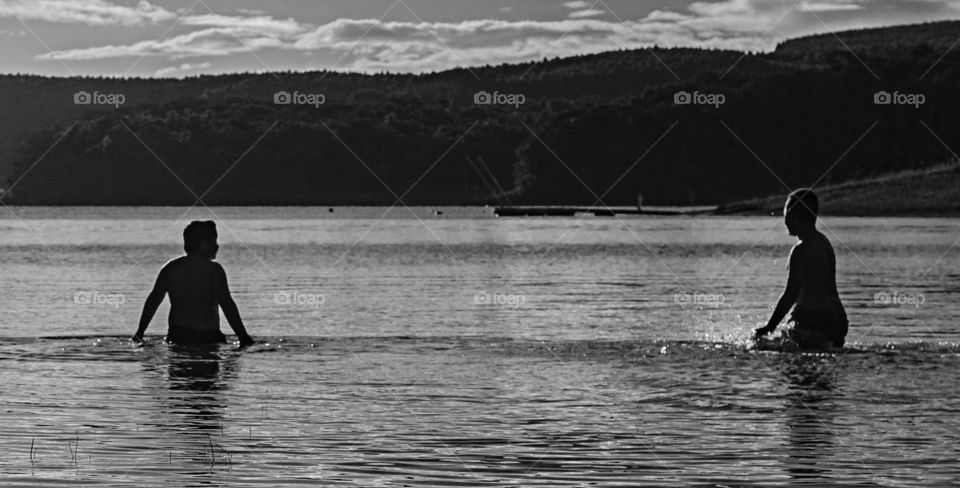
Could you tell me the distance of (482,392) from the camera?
59.9 ft

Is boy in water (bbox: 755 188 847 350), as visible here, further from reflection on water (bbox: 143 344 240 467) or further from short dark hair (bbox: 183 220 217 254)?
short dark hair (bbox: 183 220 217 254)

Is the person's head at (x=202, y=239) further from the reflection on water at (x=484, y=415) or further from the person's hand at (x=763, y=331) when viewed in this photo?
the person's hand at (x=763, y=331)

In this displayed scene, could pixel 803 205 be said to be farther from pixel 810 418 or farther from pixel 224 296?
pixel 224 296

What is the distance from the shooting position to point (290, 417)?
16.1 m

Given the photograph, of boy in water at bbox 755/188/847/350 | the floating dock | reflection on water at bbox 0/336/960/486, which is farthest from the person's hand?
the floating dock

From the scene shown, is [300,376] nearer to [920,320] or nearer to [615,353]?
[615,353]

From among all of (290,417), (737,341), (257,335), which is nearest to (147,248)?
(257,335)

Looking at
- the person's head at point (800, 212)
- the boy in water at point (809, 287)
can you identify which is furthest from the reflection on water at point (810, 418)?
the person's head at point (800, 212)

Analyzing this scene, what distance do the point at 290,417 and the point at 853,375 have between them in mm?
7261

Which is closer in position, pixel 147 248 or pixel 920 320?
pixel 920 320

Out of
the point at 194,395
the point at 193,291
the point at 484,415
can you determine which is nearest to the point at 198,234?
the point at 193,291

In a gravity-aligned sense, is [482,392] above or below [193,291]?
below

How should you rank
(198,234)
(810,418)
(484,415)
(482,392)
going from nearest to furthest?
(810,418), (484,415), (482,392), (198,234)

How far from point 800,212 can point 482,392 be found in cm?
556
